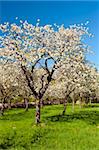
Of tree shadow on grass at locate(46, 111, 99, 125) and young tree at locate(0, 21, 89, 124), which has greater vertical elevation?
young tree at locate(0, 21, 89, 124)

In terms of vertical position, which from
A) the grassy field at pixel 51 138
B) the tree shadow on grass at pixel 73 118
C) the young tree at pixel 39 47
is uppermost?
the young tree at pixel 39 47

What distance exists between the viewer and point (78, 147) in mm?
21859

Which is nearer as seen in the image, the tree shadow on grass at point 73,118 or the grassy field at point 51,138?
the grassy field at point 51,138

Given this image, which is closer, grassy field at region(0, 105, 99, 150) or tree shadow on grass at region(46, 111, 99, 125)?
grassy field at region(0, 105, 99, 150)

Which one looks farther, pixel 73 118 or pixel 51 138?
pixel 73 118

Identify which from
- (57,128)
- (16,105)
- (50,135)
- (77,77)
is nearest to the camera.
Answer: (50,135)

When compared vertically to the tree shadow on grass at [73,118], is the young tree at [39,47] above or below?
above

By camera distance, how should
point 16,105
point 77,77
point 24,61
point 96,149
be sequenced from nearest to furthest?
1. point 96,149
2. point 24,61
3. point 77,77
4. point 16,105

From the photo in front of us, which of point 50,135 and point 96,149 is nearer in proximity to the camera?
point 96,149

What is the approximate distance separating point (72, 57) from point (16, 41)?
5669mm

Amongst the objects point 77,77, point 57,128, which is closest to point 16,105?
point 77,77

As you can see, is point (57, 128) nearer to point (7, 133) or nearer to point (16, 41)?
point (7, 133)

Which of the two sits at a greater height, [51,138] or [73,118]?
[73,118]

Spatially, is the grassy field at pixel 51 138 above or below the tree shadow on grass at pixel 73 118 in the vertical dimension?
below
